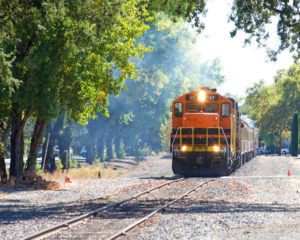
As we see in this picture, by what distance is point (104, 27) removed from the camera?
57.5ft

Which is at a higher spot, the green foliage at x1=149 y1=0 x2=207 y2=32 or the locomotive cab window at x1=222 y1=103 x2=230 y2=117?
the green foliage at x1=149 y1=0 x2=207 y2=32

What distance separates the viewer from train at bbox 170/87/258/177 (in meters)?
25.2

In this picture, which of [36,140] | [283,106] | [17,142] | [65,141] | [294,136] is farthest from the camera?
[283,106]

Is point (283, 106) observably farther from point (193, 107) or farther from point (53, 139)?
point (193, 107)

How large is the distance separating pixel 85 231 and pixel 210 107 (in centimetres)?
1647

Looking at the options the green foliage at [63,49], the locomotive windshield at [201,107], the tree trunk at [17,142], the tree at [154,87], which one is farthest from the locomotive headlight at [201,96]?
the tree at [154,87]

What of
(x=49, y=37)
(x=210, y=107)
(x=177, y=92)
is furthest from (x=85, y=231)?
(x=177, y=92)

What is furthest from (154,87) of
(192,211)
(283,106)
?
(192,211)

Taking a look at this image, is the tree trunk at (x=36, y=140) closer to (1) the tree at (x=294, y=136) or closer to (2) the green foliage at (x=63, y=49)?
(2) the green foliage at (x=63, y=49)

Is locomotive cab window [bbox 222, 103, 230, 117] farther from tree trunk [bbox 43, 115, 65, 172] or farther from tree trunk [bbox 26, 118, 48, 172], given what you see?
tree trunk [bbox 43, 115, 65, 172]

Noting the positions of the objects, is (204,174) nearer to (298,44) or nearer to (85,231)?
(298,44)

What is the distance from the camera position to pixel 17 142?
71.4 ft

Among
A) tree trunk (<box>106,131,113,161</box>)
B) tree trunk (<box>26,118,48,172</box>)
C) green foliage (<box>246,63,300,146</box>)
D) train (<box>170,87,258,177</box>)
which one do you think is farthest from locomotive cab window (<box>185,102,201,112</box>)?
green foliage (<box>246,63,300,146</box>)

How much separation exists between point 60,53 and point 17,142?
4.98m
